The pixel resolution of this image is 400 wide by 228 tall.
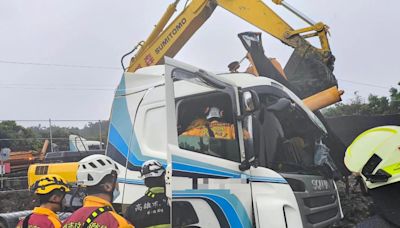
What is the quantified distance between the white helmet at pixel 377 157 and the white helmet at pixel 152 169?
260 cm

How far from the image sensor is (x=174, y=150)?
11.2 ft

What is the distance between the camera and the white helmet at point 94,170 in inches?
126

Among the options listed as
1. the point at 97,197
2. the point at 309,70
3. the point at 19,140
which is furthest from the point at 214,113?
the point at 19,140

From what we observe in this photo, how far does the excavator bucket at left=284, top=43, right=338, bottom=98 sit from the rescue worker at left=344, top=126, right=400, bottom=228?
399cm

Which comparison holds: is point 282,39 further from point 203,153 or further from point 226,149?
point 203,153

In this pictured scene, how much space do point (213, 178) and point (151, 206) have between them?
2.02 feet

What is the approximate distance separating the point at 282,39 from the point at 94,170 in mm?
3604

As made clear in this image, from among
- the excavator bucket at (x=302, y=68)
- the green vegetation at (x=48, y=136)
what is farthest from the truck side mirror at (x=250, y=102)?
the green vegetation at (x=48, y=136)

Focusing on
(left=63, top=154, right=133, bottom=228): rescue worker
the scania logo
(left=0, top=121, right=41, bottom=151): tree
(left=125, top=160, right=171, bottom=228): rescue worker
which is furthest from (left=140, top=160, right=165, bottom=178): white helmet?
(left=0, top=121, right=41, bottom=151): tree

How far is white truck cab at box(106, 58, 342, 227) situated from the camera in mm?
3539

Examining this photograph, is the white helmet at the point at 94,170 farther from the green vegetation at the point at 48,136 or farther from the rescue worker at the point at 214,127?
the green vegetation at the point at 48,136

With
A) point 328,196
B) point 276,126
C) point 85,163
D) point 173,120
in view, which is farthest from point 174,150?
point 328,196

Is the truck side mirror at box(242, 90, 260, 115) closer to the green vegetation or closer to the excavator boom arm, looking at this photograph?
the excavator boom arm

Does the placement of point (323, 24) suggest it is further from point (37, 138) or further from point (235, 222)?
point (37, 138)
